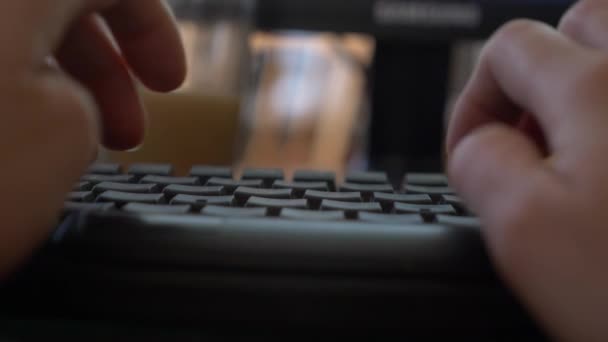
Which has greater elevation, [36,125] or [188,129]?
[36,125]

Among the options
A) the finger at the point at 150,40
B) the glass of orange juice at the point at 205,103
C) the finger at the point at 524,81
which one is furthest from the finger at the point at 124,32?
the glass of orange juice at the point at 205,103

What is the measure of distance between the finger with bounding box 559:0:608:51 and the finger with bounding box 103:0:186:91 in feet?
0.64

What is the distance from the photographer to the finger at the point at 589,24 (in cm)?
27

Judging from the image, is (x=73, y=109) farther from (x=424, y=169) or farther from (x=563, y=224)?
(x=424, y=169)

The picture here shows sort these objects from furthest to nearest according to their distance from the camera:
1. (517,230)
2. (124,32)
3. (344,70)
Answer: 1. (344,70)
2. (124,32)
3. (517,230)

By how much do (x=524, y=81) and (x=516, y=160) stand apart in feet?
0.14

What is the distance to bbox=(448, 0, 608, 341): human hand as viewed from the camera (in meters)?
0.20

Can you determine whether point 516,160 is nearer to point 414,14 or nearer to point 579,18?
point 579,18

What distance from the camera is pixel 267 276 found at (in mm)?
233

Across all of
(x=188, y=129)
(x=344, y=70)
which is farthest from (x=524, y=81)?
(x=344, y=70)

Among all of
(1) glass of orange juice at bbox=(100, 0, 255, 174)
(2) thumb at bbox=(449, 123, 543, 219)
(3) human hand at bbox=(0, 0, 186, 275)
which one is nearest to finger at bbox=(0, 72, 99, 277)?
(3) human hand at bbox=(0, 0, 186, 275)

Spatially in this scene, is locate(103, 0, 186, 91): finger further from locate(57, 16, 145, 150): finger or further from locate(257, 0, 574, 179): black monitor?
locate(257, 0, 574, 179): black monitor

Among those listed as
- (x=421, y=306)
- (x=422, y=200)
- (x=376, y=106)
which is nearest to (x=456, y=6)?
(x=376, y=106)

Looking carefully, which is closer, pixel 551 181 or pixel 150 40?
pixel 551 181
